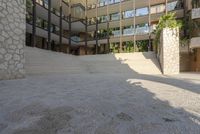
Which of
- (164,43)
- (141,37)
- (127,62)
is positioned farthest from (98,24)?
(164,43)

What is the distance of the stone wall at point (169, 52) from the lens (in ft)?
54.8

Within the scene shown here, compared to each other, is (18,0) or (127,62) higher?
(18,0)

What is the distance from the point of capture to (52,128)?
124 inches

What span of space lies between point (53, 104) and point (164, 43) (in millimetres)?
14095

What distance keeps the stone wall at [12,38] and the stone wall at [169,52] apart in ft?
36.5

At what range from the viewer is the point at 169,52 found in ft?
55.1

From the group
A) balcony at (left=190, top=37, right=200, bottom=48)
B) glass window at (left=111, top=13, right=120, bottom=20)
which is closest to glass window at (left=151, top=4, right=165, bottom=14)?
glass window at (left=111, top=13, right=120, bottom=20)

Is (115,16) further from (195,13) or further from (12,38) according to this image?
(12,38)

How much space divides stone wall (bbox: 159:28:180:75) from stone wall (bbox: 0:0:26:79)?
36.5ft

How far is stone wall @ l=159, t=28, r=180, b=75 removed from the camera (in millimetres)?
16703

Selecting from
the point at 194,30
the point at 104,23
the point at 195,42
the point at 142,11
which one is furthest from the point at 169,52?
the point at 104,23

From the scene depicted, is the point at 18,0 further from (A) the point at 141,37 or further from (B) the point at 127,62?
(A) the point at 141,37

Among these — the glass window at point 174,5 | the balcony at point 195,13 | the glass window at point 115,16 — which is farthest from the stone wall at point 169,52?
the glass window at point 115,16

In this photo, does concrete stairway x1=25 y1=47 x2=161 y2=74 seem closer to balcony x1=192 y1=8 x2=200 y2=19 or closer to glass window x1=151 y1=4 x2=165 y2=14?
balcony x1=192 y1=8 x2=200 y2=19
